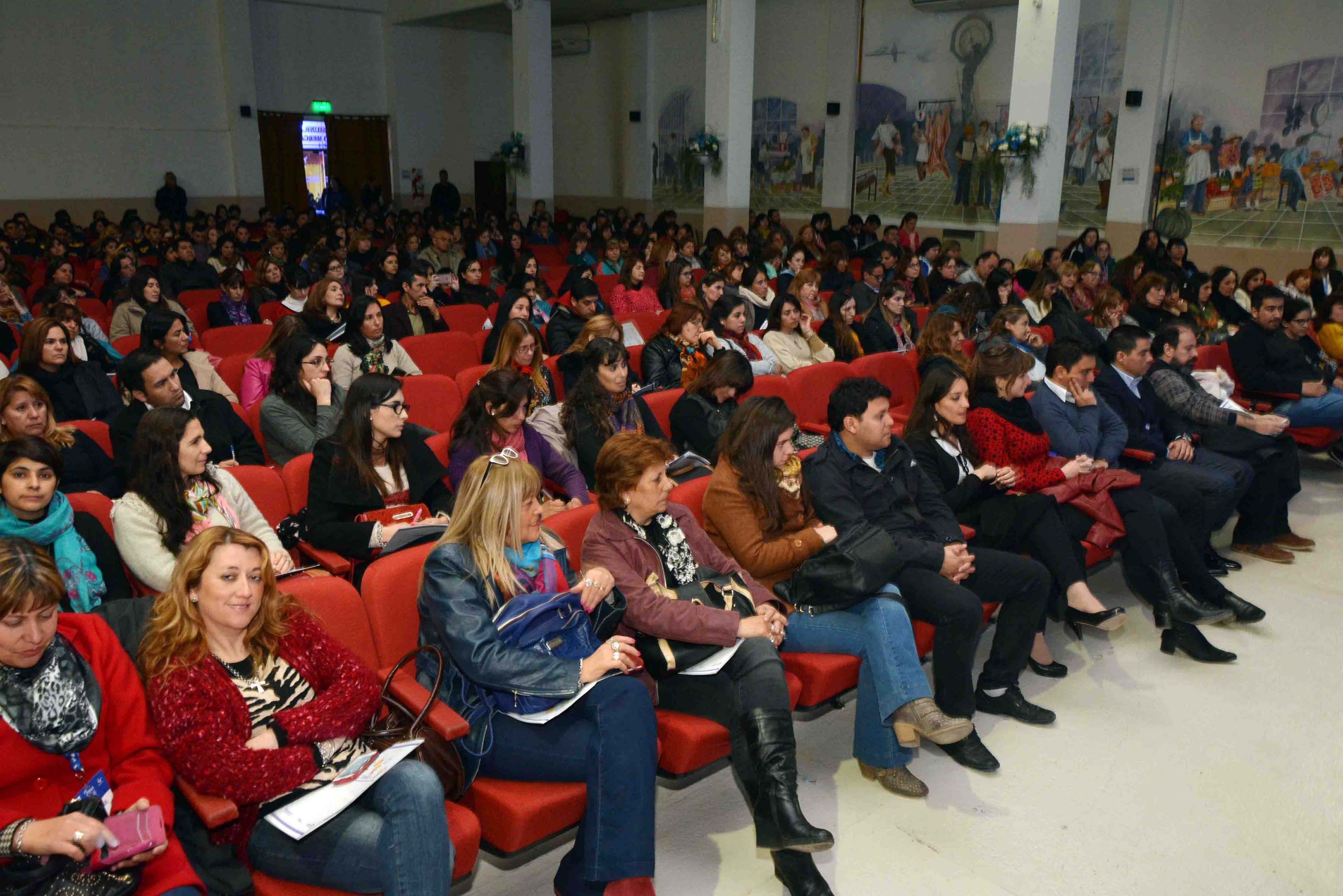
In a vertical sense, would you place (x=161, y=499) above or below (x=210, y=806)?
above

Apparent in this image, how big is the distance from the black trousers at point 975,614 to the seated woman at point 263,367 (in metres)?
3.41

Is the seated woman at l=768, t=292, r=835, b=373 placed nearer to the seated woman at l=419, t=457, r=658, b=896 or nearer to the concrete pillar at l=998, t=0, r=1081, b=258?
the seated woman at l=419, t=457, r=658, b=896

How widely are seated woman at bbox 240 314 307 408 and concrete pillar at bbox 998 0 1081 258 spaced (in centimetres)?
803

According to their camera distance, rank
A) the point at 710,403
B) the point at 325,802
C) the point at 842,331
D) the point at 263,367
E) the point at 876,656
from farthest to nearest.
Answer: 1. the point at 842,331
2. the point at 263,367
3. the point at 710,403
4. the point at 876,656
5. the point at 325,802

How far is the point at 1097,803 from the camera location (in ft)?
10.3

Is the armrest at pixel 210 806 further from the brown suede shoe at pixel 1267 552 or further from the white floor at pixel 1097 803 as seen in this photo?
the brown suede shoe at pixel 1267 552

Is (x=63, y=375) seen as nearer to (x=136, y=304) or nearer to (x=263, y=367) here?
(x=263, y=367)

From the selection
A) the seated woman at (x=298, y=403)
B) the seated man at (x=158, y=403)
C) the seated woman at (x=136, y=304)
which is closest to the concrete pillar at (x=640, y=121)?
the seated woman at (x=136, y=304)

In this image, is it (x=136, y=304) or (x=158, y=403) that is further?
(x=136, y=304)

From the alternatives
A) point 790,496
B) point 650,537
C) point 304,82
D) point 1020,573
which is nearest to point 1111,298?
point 1020,573

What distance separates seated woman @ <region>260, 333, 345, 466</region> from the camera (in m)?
4.33

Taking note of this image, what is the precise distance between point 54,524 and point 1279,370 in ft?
21.6

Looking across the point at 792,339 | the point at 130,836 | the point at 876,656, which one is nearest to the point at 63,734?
the point at 130,836

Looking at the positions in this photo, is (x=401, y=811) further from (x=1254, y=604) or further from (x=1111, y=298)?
(x=1111, y=298)
